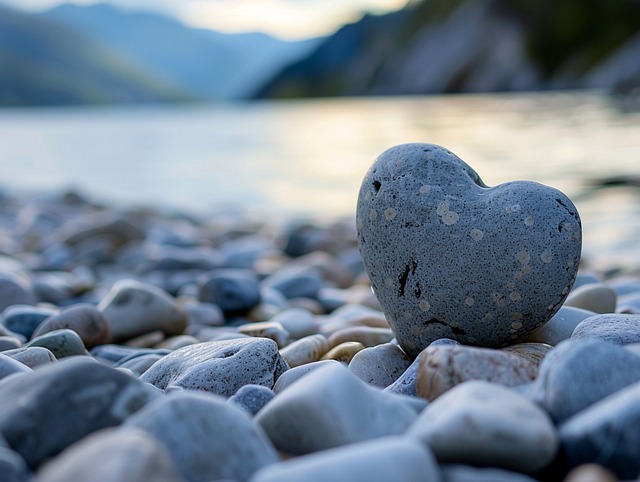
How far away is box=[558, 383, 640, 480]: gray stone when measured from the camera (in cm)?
151

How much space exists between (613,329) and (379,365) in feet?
2.51

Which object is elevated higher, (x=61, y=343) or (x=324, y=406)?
(x=324, y=406)

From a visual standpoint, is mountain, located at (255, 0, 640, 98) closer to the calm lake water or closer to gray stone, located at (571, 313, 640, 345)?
the calm lake water

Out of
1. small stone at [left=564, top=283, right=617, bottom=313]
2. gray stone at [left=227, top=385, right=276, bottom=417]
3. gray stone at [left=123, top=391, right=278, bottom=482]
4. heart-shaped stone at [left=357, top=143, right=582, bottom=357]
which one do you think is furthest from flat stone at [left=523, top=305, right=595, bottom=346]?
gray stone at [left=123, top=391, right=278, bottom=482]

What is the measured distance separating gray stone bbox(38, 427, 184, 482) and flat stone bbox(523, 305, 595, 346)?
67.4 inches

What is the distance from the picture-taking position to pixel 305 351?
3.02 m

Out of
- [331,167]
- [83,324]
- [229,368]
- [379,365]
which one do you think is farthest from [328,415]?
[331,167]

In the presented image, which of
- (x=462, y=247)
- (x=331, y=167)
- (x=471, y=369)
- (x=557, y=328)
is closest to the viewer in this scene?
(x=471, y=369)

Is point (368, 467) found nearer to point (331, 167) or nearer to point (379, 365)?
point (379, 365)

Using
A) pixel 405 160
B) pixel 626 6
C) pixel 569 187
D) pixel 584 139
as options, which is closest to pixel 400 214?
pixel 405 160

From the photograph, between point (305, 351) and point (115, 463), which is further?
point (305, 351)

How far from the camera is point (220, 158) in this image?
65.7 feet

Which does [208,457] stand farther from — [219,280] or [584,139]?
[584,139]

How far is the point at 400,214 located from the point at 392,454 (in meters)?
1.32
